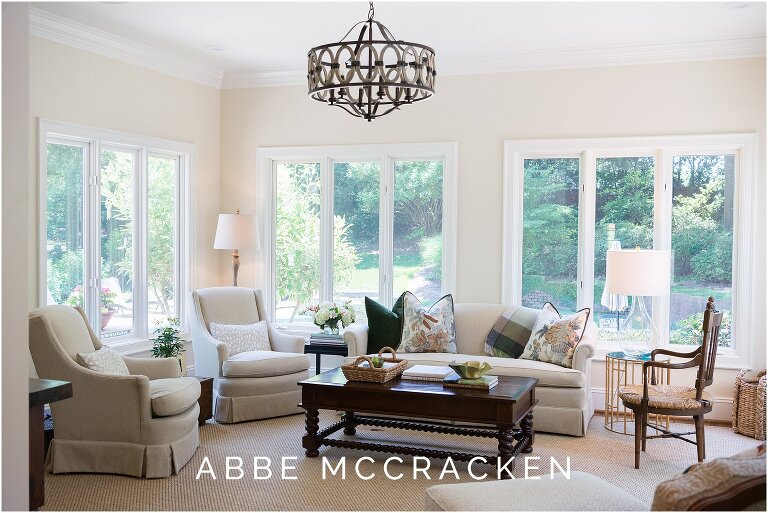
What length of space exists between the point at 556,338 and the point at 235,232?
2829 mm

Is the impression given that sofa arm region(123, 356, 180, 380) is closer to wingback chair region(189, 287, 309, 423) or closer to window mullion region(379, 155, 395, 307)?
wingback chair region(189, 287, 309, 423)

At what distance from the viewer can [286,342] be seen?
5.92m

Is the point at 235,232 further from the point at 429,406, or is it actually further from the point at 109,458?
the point at 429,406

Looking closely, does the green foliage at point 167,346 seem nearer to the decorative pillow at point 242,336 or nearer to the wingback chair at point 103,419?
the decorative pillow at point 242,336

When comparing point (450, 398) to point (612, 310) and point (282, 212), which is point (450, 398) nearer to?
point (612, 310)

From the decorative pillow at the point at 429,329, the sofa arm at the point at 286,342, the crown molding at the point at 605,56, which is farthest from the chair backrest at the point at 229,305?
the crown molding at the point at 605,56

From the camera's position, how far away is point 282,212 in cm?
705

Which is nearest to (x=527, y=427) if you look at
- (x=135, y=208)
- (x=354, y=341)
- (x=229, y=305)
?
(x=354, y=341)

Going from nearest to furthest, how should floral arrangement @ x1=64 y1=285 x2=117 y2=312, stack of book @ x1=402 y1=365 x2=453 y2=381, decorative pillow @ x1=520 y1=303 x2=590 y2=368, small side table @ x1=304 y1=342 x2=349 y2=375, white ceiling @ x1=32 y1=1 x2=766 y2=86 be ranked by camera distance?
stack of book @ x1=402 y1=365 x2=453 y2=381
white ceiling @ x1=32 y1=1 x2=766 y2=86
decorative pillow @ x1=520 y1=303 x2=590 y2=368
floral arrangement @ x1=64 y1=285 x2=117 y2=312
small side table @ x1=304 y1=342 x2=349 y2=375

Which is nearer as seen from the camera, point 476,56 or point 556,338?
point 556,338

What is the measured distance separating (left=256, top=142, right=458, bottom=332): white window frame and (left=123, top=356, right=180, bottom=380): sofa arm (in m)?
2.25

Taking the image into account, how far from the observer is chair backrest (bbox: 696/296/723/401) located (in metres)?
4.45

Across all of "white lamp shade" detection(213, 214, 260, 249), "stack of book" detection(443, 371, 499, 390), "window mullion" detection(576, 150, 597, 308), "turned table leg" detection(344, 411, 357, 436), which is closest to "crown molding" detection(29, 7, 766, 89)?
"window mullion" detection(576, 150, 597, 308)

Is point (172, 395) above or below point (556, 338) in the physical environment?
below
